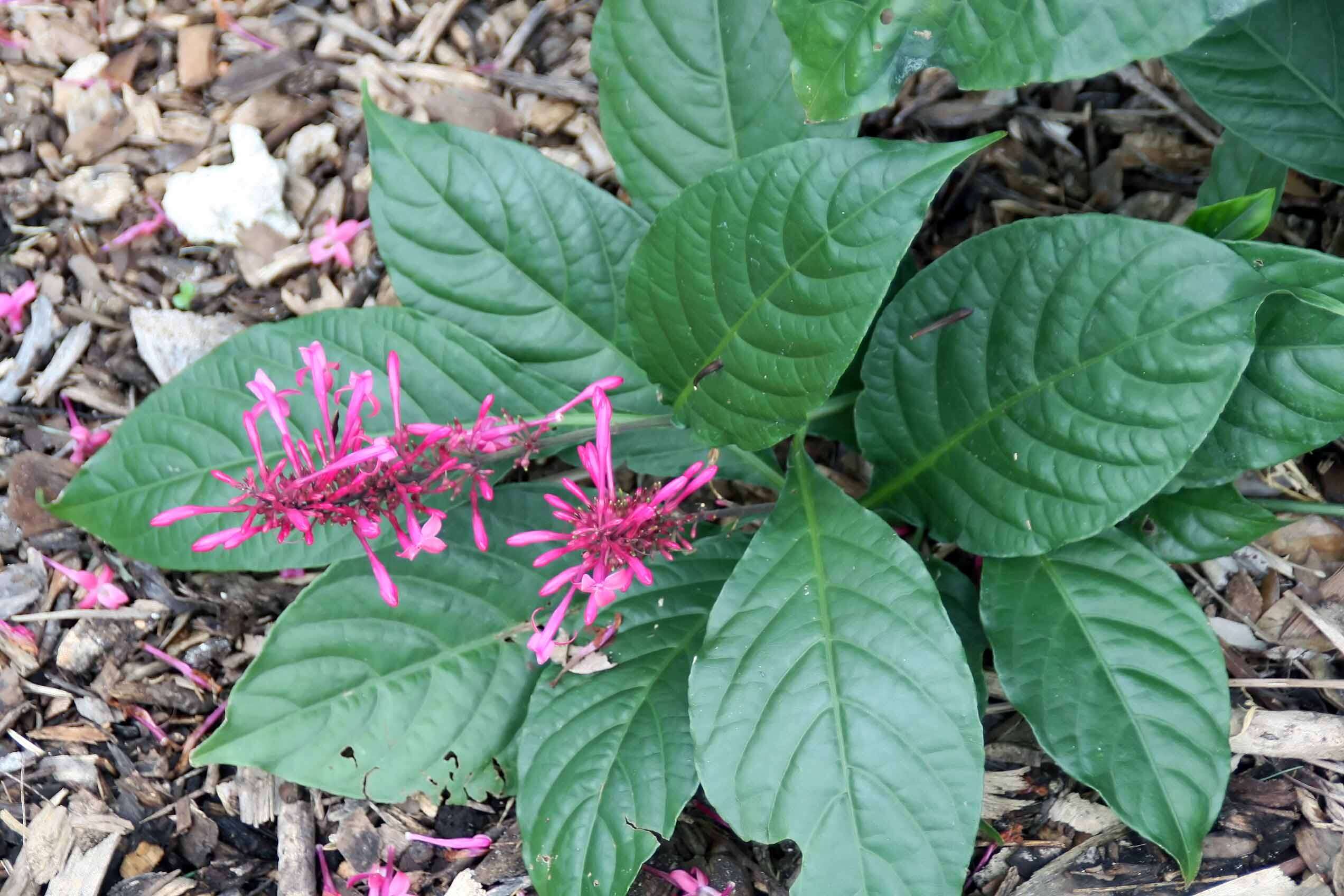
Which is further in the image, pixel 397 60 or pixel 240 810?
pixel 397 60

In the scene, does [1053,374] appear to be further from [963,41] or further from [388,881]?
[388,881]

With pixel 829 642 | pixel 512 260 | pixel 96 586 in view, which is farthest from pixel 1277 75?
pixel 96 586

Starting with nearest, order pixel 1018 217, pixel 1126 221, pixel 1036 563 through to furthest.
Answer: pixel 1126 221 < pixel 1036 563 < pixel 1018 217

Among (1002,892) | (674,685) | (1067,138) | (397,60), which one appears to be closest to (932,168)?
(674,685)

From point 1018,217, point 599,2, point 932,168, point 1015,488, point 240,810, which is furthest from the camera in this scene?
point 599,2

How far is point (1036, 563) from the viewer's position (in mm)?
1543

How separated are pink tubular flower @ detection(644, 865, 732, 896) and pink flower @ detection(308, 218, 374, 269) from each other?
1.32 m

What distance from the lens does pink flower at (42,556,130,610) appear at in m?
1.88

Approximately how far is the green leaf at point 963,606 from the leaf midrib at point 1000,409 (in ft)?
0.50

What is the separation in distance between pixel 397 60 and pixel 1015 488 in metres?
1.58

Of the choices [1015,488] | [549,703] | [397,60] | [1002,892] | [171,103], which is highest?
[397,60]

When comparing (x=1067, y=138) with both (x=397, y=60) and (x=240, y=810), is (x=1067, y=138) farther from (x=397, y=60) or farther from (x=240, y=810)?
(x=240, y=810)

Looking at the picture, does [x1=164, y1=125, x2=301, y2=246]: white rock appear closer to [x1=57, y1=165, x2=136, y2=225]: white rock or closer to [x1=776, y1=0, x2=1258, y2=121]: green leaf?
[x1=57, y1=165, x2=136, y2=225]: white rock

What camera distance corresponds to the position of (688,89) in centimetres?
161
